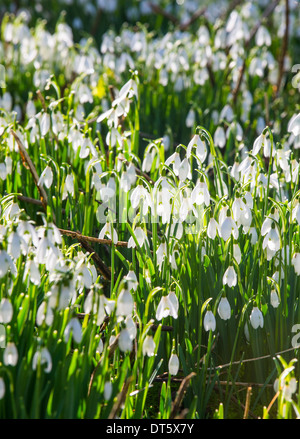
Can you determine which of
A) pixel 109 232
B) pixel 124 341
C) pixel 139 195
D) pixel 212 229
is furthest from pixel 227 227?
pixel 124 341

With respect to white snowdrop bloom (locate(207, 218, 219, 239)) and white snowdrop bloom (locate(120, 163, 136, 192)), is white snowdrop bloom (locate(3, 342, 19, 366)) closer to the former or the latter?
white snowdrop bloom (locate(207, 218, 219, 239))

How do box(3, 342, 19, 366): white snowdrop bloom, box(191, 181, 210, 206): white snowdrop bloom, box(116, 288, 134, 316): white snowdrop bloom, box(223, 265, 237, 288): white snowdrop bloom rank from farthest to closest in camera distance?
box(191, 181, 210, 206): white snowdrop bloom
box(223, 265, 237, 288): white snowdrop bloom
box(116, 288, 134, 316): white snowdrop bloom
box(3, 342, 19, 366): white snowdrop bloom

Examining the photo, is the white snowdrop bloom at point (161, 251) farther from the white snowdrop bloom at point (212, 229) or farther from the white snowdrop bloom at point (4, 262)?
the white snowdrop bloom at point (4, 262)

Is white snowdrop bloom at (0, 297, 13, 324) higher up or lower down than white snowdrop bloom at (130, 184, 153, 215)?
lower down

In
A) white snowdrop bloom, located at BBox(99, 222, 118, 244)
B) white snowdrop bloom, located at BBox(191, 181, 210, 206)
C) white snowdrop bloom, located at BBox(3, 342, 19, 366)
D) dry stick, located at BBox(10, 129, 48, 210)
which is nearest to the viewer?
white snowdrop bloom, located at BBox(3, 342, 19, 366)

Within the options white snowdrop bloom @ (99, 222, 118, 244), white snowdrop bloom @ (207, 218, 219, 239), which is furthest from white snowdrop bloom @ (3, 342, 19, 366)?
white snowdrop bloom @ (207, 218, 219, 239)

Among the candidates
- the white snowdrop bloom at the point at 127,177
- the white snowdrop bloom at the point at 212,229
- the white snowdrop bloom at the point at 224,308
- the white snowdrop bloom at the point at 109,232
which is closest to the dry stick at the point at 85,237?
the white snowdrop bloom at the point at 109,232

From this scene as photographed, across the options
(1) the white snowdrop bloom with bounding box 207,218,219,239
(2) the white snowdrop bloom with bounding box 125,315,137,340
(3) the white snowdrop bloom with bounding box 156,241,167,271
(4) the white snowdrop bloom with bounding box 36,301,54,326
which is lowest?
(2) the white snowdrop bloom with bounding box 125,315,137,340

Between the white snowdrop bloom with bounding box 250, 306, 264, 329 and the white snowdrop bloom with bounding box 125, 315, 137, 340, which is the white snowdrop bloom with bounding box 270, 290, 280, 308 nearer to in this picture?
the white snowdrop bloom with bounding box 250, 306, 264, 329

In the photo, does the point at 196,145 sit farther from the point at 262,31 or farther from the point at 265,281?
the point at 262,31

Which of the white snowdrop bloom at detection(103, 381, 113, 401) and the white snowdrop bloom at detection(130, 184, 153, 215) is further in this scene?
the white snowdrop bloom at detection(130, 184, 153, 215)

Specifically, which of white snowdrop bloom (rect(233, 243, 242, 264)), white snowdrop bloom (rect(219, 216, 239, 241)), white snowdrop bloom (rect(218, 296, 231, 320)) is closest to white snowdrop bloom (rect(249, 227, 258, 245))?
white snowdrop bloom (rect(233, 243, 242, 264))

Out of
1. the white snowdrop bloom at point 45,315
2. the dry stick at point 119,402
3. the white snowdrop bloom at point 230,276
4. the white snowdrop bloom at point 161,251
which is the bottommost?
the dry stick at point 119,402
